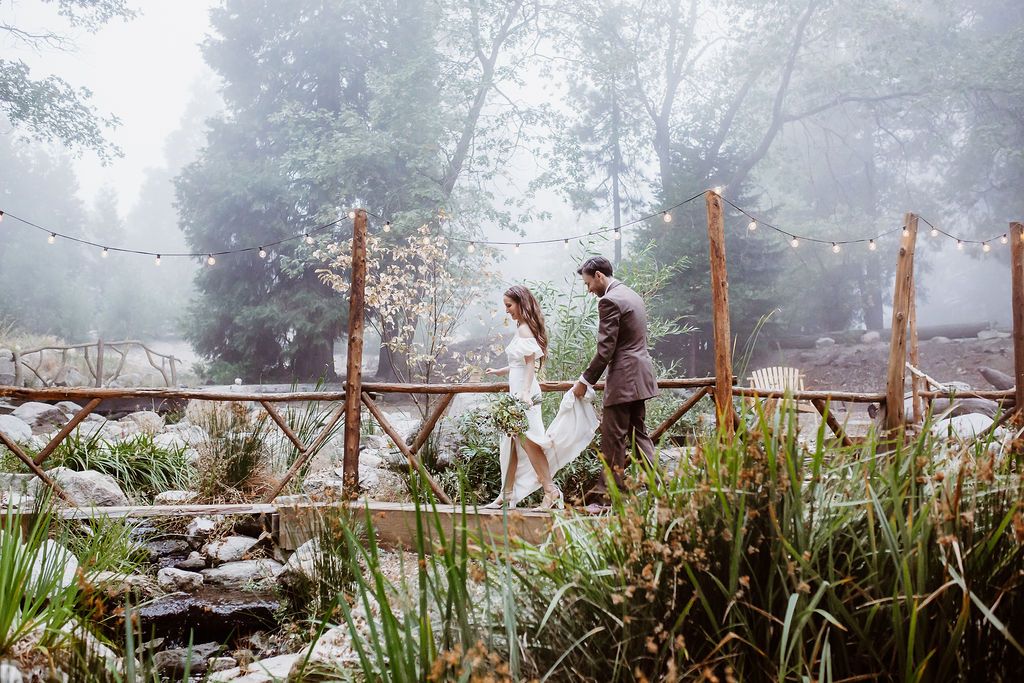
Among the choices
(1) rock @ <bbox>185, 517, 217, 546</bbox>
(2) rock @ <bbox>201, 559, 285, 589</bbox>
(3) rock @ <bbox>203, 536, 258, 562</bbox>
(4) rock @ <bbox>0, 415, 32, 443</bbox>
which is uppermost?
(4) rock @ <bbox>0, 415, 32, 443</bbox>

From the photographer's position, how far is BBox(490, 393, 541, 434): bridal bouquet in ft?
13.7

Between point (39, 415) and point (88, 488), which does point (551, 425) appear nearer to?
point (88, 488)

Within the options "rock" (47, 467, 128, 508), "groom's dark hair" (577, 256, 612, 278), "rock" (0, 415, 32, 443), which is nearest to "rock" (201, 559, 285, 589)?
"rock" (47, 467, 128, 508)

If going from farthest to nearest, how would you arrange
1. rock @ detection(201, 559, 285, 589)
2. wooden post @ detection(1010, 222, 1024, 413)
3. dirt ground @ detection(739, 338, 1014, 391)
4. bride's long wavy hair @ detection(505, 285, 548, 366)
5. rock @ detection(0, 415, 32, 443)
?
→ dirt ground @ detection(739, 338, 1014, 391) → rock @ detection(0, 415, 32, 443) → wooden post @ detection(1010, 222, 1024, 413) → bride's long wavy hair @ detection(505, 285, 548, 366) → rock @ detection(201, 559, 285, 589)

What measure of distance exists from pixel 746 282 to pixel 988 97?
6.44 meters

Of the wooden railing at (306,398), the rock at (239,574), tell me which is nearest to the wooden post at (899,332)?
the wooden railing at (306,398)

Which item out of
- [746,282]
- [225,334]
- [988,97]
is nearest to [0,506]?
[225,334]

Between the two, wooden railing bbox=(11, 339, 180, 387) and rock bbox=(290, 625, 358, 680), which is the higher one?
wooden railing bbox=(11, 339, 180, 387)

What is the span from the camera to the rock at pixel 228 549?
4.23m

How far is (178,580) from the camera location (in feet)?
12.6

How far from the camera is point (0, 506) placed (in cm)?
375

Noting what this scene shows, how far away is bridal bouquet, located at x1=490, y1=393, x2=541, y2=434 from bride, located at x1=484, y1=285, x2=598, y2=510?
38 millimetres

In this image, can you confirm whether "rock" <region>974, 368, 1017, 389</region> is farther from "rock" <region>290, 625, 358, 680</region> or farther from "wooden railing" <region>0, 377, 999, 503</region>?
"rock" <region>290, 625, 358, 680</region>

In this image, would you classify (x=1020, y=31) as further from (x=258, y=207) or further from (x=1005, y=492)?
(x=1005, y=492)
